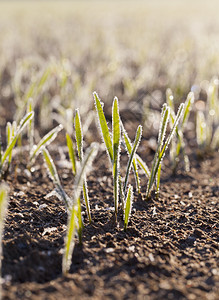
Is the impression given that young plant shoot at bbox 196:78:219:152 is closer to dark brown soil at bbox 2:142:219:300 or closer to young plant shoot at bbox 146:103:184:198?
dark brown soil at bbox 2:142:219:300

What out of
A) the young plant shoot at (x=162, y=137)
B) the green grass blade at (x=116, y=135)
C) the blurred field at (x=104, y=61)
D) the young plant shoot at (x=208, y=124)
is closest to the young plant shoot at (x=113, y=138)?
the green grass blade at (x=116, y=135)

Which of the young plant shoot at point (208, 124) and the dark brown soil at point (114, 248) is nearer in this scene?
the dark brown soil at point (114, 248)

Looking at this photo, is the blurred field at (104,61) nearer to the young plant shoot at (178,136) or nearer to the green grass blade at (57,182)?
the young plant shoot at (178,136)

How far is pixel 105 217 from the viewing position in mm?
957

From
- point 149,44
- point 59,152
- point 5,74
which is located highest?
point 149,44

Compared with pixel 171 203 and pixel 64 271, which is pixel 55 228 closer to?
pixel 64 271

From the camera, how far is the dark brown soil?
661 mm

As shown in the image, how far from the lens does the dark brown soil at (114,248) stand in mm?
661

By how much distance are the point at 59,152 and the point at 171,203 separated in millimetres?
642

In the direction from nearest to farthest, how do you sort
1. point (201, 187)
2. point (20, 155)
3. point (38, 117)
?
point (201, 187), point (20, 155), point (38, 117)

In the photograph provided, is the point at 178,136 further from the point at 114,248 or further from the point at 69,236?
the point at 69,236

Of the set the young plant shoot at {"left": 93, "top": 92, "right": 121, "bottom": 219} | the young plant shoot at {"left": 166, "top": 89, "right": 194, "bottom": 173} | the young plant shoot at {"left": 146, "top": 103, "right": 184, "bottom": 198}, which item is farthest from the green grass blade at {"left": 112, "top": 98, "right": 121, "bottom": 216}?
the young plant shoot at {"left": 166, "top": 89, "right": 194, "bottom": 173}

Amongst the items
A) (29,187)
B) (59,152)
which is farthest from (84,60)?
(29,187)

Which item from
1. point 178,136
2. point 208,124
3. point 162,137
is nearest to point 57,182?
point 162,137
